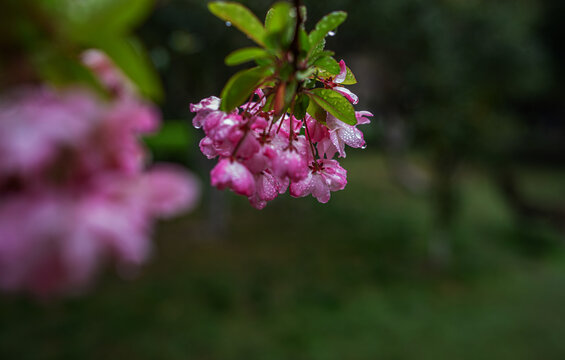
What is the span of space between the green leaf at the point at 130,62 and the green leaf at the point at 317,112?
0.16 m

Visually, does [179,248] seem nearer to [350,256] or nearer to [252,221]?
[252,221]

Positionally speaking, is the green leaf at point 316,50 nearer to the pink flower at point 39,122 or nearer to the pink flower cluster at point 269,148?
the pink flower cluster at point 269,148

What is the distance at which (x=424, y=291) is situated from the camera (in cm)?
400

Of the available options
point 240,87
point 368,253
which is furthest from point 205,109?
point 368,253

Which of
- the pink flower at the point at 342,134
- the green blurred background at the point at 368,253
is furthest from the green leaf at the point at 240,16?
the green blurred background at the point at 368,253

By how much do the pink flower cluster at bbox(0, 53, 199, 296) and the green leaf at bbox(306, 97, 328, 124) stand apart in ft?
0.44

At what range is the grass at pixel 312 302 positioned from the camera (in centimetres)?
298

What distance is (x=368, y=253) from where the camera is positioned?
4.84 m

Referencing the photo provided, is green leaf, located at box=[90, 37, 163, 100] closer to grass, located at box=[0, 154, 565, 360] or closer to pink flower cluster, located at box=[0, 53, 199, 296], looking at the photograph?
pink flower cluster, located at box=[0, 53, 199, 296]

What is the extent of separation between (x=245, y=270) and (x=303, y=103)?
398 cm

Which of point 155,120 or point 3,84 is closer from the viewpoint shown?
point 3,84

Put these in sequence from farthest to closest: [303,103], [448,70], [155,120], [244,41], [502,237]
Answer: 1. [502,237]
2. [448,70]
3. [244,41]
4. [155,120]
5. [303,103]

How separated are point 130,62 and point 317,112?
0.17 metres

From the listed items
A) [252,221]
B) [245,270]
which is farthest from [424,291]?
[252,221]
